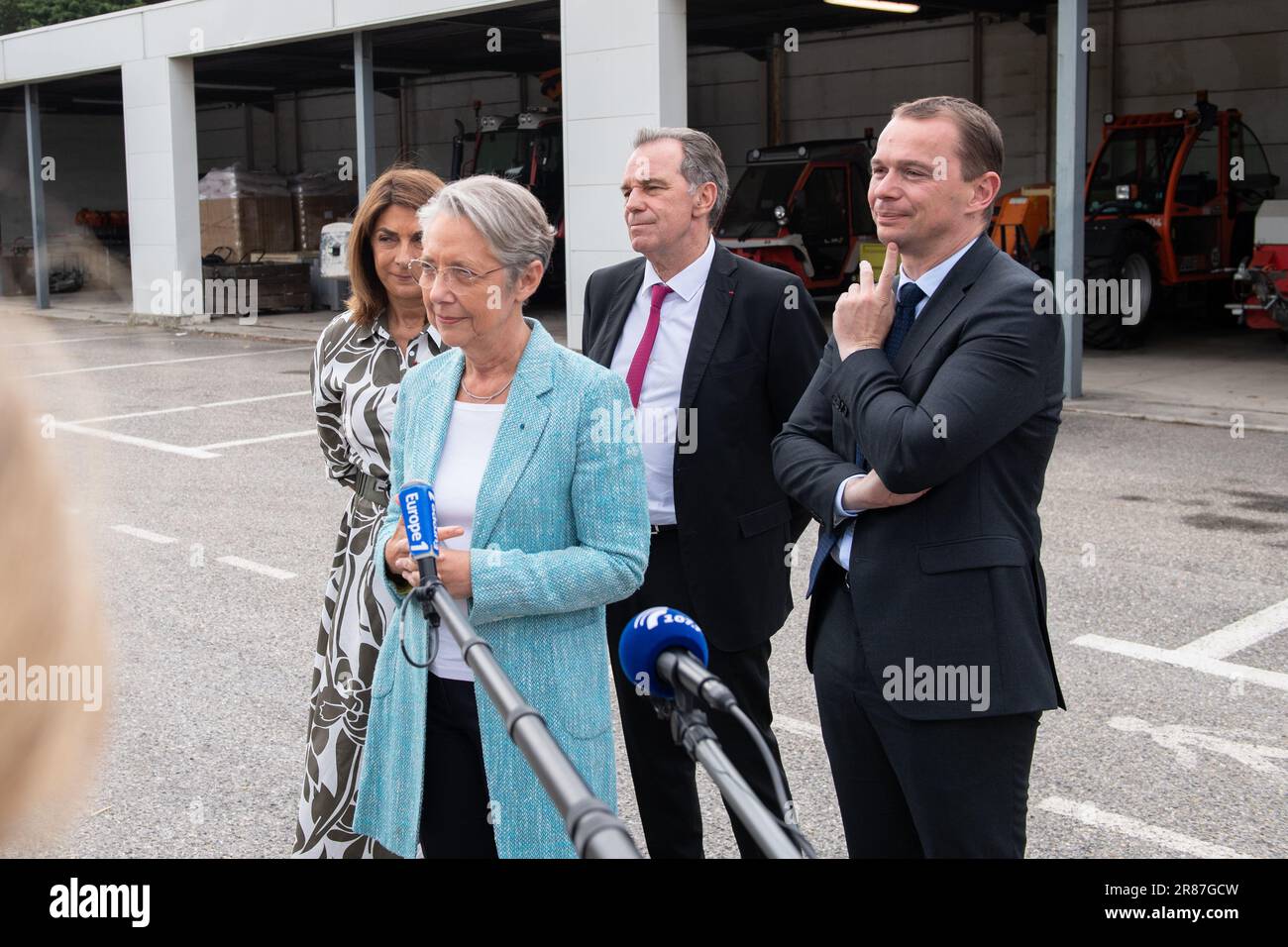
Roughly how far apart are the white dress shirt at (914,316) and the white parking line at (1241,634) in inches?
144

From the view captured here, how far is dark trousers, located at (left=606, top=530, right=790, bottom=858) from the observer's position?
360cm

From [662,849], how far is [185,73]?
21455 millimetres

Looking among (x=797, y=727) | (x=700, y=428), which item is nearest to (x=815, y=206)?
(x=797, y=727)

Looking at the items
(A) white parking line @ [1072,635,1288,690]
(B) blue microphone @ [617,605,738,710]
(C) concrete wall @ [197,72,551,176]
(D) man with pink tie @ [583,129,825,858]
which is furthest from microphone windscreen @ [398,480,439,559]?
(C) concrete wall @ [197,72,551,176]

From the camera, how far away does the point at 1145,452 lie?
10391mm

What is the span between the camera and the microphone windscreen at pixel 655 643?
5.67ft

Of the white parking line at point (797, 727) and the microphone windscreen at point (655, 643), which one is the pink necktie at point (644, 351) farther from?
the microphone windscreen at point (655, 643)

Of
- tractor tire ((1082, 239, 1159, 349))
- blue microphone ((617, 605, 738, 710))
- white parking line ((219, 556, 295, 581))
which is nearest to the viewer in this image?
blue microphone ((617, 605, 738, 710))

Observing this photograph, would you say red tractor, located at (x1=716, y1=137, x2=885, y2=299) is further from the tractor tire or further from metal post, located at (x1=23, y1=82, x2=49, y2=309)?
metal post, located at (x1=23, y1=82, x2=49, y2=309)

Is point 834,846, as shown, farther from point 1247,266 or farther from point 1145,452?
point 1247,266

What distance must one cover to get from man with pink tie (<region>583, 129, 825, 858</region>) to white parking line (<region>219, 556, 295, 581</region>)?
3944 mm

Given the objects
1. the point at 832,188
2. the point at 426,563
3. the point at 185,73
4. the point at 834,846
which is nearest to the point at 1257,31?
the point at 832,188

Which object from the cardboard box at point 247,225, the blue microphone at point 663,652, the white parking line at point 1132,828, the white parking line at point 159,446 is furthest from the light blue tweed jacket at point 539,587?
the cardboard box at point 247,225

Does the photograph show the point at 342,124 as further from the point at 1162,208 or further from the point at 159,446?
the point at 159,446
